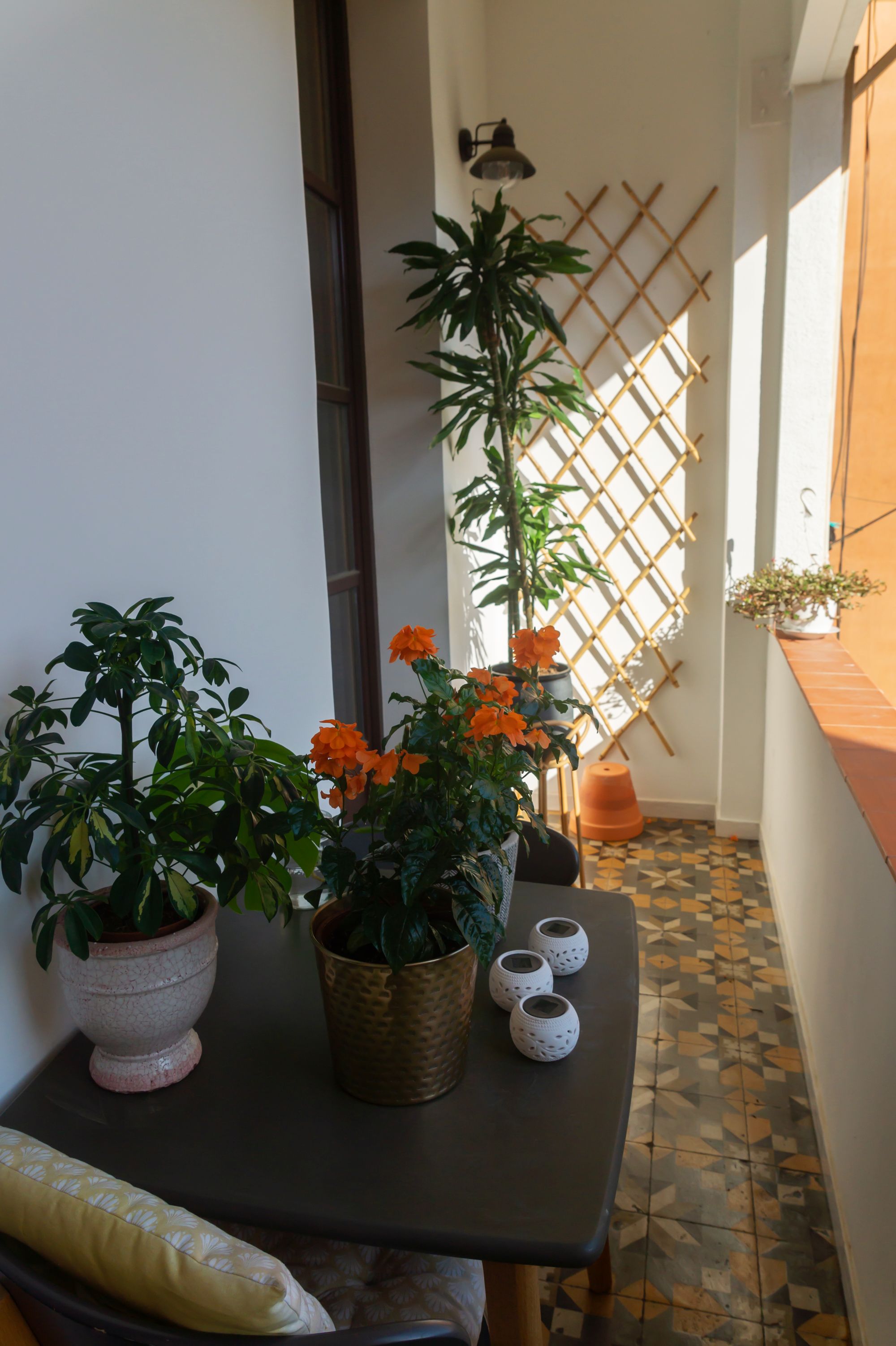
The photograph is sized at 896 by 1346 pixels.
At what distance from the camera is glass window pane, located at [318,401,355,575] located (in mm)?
2529

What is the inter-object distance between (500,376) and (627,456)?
79 cm

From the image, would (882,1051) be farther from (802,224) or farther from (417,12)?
(417,12)

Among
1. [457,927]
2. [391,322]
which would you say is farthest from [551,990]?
[391,322]

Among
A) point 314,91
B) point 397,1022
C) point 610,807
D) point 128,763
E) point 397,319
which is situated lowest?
point 610,807

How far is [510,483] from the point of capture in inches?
110

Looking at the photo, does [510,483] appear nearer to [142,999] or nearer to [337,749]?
[337,749]

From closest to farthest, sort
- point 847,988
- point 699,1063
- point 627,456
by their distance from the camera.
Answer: point 847,988
point 699,1063
point 627,456

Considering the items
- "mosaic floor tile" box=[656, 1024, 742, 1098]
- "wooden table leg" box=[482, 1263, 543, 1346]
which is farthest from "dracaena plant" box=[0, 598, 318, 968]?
"mosaic floor tile" box=[656, 1024, 742, 1098]

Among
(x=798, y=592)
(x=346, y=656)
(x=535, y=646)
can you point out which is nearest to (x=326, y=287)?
(x=346, y=656)

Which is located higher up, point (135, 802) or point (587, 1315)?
point (135, 802)

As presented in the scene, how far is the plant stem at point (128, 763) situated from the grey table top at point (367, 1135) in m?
0.30

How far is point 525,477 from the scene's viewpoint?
11.2 feet

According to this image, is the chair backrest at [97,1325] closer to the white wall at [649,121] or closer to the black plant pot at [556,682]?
the black plant pot at [556,682]

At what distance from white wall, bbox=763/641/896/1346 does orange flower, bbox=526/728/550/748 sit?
22.9 inches
